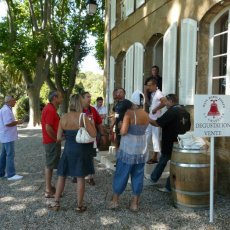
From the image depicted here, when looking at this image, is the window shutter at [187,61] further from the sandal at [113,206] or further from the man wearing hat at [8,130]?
the man wearing hat at [8,130]

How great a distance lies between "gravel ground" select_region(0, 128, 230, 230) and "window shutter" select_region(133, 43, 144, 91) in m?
3.88

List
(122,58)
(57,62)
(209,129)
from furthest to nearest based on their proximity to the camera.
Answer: (57,62) < (122,58) < (209,129)

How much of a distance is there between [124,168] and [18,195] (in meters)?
1.99

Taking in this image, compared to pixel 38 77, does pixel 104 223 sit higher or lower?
lower

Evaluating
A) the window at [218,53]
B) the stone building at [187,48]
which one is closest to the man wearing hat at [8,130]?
the stone building at [187,48]

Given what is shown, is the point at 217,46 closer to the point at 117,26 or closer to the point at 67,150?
the point at 67,150

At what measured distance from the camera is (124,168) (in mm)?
5020

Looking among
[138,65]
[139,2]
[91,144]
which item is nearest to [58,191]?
[91,144]

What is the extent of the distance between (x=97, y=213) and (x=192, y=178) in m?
1.38

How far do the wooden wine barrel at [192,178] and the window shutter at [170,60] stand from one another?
269 cm

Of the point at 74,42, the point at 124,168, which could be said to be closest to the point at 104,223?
the point at 124,168

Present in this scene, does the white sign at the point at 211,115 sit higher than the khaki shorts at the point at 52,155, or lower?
higher

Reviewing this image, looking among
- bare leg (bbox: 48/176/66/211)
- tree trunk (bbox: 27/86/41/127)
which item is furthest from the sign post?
tree trunk (bbox: 27/86/41/127)

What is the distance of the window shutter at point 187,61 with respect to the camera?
668cm
